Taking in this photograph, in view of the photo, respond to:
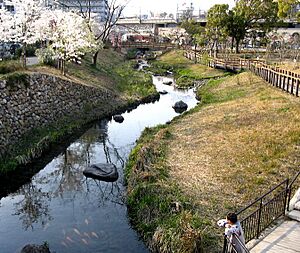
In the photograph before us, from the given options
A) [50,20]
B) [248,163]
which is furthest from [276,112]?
[50,20]

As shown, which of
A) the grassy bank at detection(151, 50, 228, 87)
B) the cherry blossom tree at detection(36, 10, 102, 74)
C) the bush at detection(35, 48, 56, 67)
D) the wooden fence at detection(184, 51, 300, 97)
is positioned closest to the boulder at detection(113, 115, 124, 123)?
the cherry blossom tree at detection(36, 10, 102, 74)

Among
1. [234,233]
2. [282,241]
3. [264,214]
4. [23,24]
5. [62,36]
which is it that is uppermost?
[23,24]

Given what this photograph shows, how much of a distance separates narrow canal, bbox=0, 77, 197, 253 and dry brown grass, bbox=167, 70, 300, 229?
2.86 meters

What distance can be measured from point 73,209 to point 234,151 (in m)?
7.97

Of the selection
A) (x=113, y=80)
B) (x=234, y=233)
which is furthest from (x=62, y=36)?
(x=234, y=233)

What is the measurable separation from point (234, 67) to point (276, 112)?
980 inches

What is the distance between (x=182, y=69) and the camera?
2291 inches

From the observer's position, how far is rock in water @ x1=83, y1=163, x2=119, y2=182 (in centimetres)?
1756

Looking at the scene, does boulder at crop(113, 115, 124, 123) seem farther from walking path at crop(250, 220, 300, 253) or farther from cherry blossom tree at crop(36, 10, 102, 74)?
walking path at crop(250, 220, 300, 253)

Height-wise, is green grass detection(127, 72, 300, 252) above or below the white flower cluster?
below

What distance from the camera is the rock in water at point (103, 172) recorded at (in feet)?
57.6

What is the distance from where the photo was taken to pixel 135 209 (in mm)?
14188

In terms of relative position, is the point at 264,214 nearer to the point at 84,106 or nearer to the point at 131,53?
the point at 84,106

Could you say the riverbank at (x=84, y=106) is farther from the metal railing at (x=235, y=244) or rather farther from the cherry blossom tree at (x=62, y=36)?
the metal railing at (x=235, y=244)
